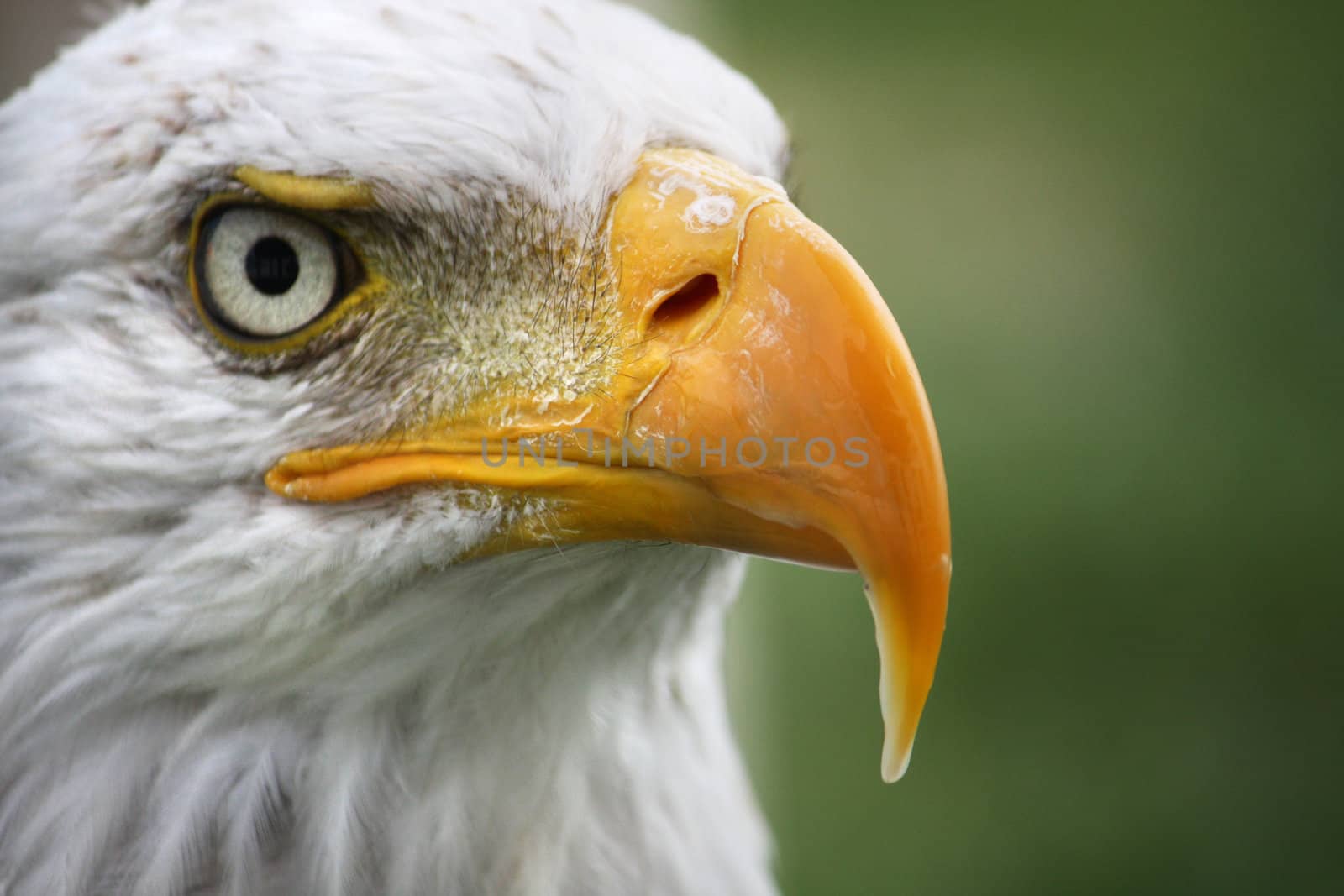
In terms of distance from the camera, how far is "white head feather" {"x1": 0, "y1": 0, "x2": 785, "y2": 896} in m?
0.88

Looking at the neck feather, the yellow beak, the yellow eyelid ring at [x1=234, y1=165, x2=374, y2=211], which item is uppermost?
the yellow eyelid ring at [x1=234, y1=165, x2=374, y2=211]

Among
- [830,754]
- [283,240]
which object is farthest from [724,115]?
[830,754]

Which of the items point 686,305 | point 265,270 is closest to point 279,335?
point 265,270

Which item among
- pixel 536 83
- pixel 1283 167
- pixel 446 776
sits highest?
pixel 1283 167

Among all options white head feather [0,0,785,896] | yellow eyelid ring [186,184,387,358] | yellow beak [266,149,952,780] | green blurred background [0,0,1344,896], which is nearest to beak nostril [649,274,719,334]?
yellow beak [266,149,952,780]

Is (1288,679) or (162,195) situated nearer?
(162,195)

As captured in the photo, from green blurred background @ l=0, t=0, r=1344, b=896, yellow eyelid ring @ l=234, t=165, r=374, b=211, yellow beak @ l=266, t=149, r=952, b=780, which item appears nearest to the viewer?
yellow beak @ l=266, t=149, r=952, b=780

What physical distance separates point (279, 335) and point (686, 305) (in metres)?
0.33

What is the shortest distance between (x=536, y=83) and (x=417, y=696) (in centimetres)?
53

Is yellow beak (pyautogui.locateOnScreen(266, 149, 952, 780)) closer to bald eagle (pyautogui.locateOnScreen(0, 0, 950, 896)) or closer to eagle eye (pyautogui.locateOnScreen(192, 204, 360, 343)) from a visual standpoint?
bald eagle (pyautogui.locateOnScreen(0, 0, 950, 896))

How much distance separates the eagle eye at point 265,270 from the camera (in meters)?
0.90

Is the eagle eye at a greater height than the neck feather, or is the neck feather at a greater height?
the eagle eye

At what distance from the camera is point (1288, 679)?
402 centimetres

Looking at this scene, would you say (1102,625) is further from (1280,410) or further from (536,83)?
(536,83)
